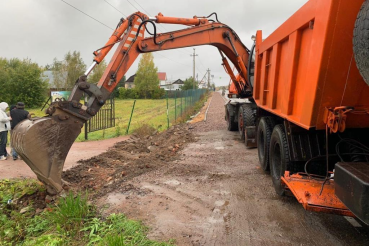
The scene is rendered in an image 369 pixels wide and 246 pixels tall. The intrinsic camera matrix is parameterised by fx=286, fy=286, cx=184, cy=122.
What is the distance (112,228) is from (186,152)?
4.94 meters

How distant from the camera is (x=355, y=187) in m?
2.35

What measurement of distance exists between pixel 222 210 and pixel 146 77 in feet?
178

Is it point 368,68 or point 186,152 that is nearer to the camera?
point 368,68

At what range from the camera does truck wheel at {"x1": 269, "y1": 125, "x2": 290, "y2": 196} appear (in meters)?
4.27

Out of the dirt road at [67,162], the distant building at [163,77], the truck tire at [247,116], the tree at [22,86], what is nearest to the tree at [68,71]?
the tree at [22,86]

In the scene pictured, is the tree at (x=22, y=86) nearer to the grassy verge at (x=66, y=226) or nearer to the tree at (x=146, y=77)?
the tree at (x=146, y=77)

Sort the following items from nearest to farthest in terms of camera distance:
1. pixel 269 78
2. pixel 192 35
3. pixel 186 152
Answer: pixel 269 78
pixel 192 35
pixel 186 152

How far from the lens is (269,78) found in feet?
17.8

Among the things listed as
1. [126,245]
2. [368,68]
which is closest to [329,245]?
[368,68]

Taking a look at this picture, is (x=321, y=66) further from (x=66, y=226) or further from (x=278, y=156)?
(x=66, y=226)

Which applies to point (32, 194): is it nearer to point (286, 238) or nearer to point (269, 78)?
point (286, 238)

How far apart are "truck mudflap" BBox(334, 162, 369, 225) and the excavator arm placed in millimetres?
4132

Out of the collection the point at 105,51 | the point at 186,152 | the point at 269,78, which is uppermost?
the point at 105,51

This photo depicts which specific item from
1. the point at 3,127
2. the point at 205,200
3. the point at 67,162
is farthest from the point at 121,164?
the point at 3,127
